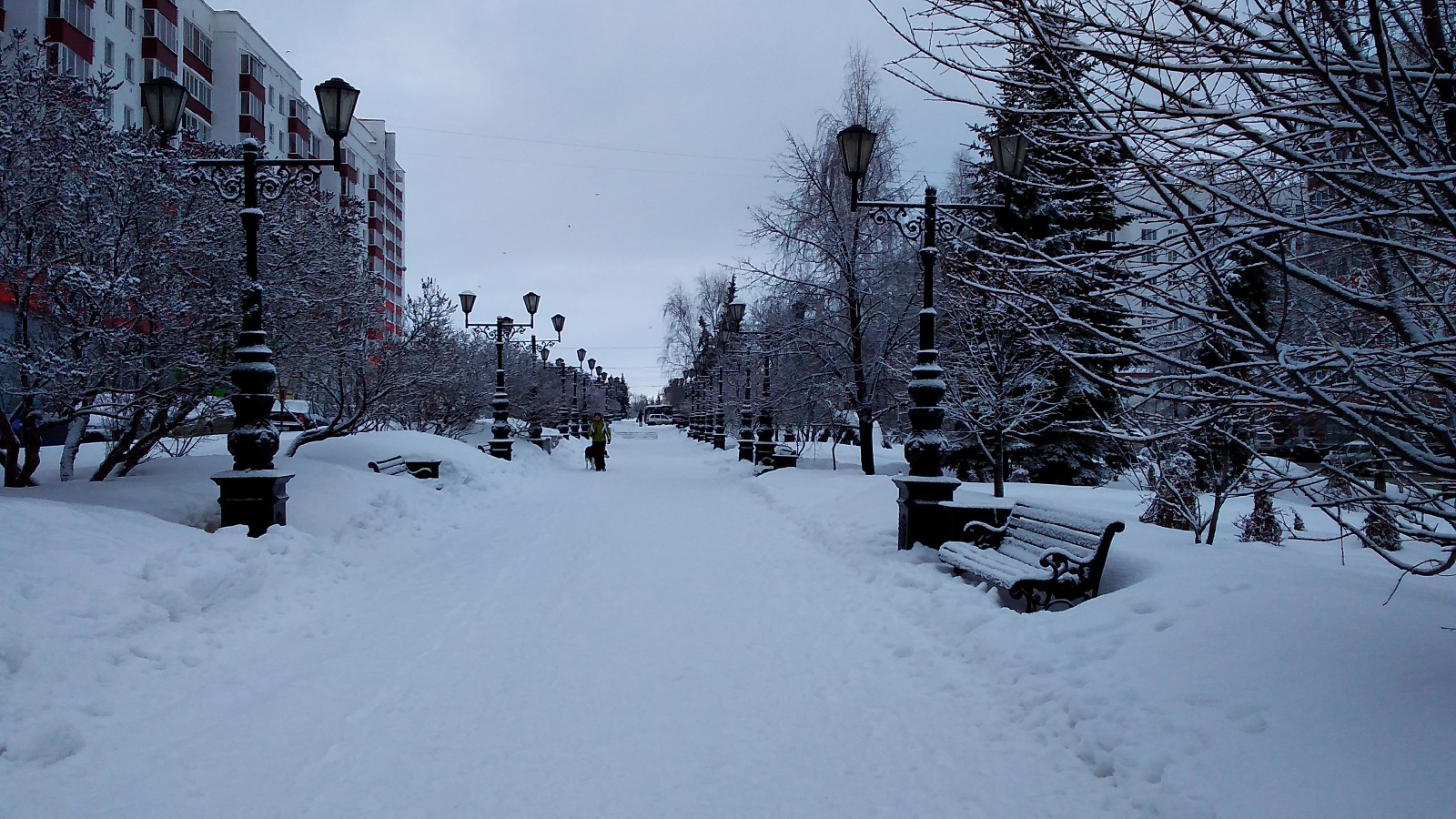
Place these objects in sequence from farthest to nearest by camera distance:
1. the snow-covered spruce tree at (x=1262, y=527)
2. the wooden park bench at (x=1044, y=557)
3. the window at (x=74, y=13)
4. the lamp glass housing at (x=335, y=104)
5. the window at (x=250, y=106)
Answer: the window at (x=250, y=106), the window at (x=74, y=13), the snow-covered spruce tree at (x=1262, y=527), the lamp glass housing at (x=335, y=104), the wooden park bench at (x=1044, y=557)

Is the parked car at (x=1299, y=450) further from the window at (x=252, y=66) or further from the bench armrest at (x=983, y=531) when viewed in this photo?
the window at (x=252, y=66)

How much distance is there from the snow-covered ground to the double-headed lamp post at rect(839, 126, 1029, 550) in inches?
41.6

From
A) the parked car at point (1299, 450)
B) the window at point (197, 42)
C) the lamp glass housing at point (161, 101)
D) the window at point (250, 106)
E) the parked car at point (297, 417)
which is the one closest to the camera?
the parked car at point (1299, 450)

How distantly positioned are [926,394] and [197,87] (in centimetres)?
4621

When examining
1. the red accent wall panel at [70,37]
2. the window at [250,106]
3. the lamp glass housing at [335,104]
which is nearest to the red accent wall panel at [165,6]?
the red accent wall panel at [70,37]

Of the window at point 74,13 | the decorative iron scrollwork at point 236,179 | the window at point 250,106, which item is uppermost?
the window at point 250,106

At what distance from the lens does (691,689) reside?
5.21 meters

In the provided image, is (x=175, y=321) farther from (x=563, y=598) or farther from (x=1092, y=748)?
(x=1092, y=748)

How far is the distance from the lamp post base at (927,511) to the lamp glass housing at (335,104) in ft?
25.3

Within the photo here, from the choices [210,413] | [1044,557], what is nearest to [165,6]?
[210,413]

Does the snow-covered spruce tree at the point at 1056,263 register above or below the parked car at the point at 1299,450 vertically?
above

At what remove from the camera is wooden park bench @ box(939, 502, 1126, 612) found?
6.47m

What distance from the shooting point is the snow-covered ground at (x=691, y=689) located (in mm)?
3635

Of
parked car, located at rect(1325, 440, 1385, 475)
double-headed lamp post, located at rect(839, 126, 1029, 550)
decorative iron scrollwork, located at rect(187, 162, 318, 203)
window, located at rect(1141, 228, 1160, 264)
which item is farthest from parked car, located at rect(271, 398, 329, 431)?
parked car, located at rect(1325, 440, 1385, 475)
